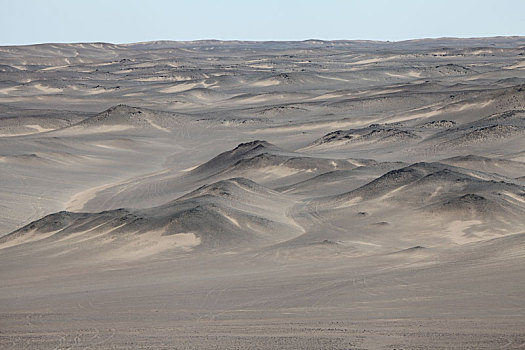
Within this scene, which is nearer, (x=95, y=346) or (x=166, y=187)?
(x=95, y=346)

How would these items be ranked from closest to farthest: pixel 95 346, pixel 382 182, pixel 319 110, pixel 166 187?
1. pixel 95 346
2. pixel 382 182
3. pixel 166 187
4. pixel 319 110

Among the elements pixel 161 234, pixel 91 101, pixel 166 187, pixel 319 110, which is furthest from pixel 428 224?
pixel 91 101

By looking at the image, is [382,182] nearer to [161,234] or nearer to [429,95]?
[161,234]

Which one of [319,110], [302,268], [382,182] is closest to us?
[302,268]

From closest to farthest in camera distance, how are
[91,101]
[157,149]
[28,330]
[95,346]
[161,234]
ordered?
[95,346]
[28,330]
[161,234]
[157,149]
[91,101]

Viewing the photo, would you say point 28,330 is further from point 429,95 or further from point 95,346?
point 429,95

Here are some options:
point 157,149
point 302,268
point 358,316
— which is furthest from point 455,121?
point 358,316

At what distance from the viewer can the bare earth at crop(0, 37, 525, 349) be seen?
15.1m

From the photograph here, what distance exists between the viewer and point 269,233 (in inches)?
981

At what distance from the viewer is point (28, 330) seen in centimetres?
1535

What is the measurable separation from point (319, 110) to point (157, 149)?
18087 millimetres

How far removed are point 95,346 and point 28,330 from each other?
1.77 m

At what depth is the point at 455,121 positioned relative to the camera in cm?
5403

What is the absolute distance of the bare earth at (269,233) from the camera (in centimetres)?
1509
